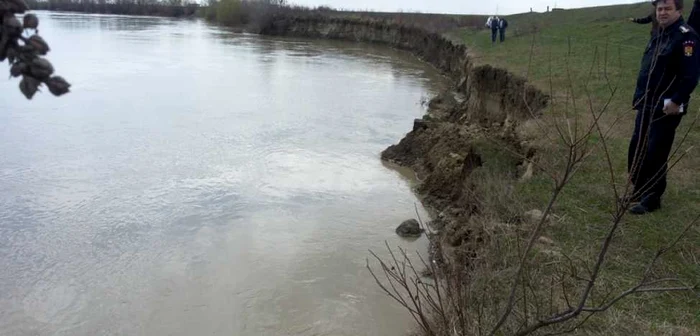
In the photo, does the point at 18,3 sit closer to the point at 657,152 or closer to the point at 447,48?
A: the point at 657,152

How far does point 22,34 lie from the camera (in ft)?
4.58

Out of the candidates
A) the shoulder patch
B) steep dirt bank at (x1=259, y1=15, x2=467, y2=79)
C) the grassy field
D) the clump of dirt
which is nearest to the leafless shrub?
the grassy field

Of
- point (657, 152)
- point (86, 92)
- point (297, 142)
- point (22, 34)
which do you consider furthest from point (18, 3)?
point (86, 92)

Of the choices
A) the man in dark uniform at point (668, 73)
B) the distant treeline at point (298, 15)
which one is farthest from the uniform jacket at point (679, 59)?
the distant treeline at point (298, 15)

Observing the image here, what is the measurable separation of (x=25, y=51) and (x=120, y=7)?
94762mm

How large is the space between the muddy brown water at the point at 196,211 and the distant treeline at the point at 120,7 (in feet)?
241

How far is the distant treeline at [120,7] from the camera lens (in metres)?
85.3

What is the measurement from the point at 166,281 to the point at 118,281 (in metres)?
0.61

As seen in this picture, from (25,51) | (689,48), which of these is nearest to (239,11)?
(689,48)

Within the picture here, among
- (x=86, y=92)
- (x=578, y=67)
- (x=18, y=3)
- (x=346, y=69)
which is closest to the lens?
(x=18, y=3)

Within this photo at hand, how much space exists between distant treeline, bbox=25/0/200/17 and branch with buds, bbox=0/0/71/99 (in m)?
93.4

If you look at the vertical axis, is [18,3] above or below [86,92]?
above

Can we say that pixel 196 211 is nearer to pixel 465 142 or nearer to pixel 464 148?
pixel 464 148

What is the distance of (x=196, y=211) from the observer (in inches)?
367
